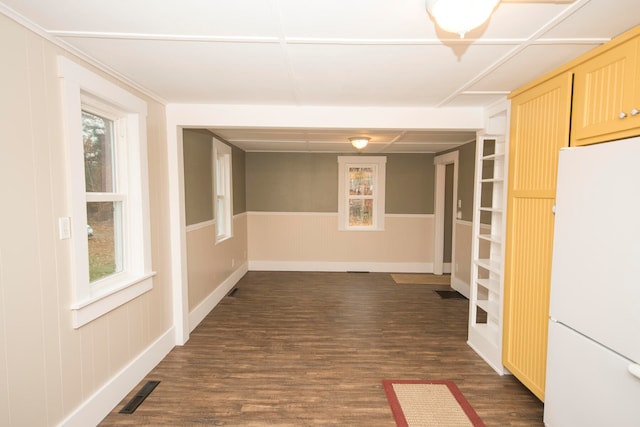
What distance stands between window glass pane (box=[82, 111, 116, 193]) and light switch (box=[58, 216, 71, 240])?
1.29 feet

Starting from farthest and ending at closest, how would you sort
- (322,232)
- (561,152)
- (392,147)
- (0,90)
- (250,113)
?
(322,232) → (392,147) → (250,113) → (561,152) → (0,90)

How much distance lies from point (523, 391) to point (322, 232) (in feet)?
13.6

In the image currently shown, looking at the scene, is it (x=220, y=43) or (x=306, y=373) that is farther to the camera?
(x=306, y=373)

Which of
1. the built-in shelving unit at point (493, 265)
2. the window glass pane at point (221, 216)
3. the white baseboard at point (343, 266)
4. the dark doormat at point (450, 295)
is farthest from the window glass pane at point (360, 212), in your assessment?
the built-in shelving unit at point (493, 265)

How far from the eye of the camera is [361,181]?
6.11 metres

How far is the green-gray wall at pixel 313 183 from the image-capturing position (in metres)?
6.00

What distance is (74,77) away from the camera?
5.87 feet

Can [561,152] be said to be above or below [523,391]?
above

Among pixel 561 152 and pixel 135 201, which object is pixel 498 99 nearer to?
pixel 561 152

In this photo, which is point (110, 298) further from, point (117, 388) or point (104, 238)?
point (117, 388)

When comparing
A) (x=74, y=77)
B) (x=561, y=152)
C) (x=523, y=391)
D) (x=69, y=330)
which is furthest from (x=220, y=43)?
(x=523, y=391)

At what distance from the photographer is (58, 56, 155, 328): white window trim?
1.77 meters

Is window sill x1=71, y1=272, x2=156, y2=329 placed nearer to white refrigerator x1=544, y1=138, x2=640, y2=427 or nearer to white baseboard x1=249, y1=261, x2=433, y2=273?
white refrigerator x1=544, y1=138, x2=640, y2=427

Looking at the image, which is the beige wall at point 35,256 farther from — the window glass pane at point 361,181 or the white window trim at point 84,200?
the window glass pane at point 361,181
